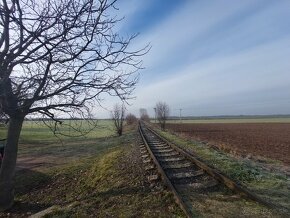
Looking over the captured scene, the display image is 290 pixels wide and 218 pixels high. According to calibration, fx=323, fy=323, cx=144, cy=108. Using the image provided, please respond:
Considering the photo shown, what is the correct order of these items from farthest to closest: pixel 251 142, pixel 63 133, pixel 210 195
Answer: pixel 63 133 → pixel 251 142 → pixel 210 195

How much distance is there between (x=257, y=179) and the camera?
343 inches

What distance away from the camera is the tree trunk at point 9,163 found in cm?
938

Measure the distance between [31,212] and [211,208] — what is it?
16.9ft

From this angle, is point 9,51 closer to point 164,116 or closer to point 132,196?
point 132,196

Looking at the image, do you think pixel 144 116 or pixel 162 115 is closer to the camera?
pixel 162 115

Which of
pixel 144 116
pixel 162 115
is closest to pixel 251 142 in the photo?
pixel 162 115

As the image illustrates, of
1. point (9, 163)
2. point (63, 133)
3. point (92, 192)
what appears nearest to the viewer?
point (92, 192)

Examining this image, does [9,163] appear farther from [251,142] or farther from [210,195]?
[251,142]

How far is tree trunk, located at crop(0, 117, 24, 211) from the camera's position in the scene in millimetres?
9375

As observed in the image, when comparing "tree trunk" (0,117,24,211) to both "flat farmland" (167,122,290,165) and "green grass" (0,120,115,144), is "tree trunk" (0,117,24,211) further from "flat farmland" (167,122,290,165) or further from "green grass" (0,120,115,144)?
"flat farmland" (167,122,290,165)

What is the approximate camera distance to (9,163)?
374 inches

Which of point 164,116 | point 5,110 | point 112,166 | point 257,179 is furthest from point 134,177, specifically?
point 164,116

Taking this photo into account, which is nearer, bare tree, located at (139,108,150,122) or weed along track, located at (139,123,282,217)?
weed along track, located at (139,123,282,217)

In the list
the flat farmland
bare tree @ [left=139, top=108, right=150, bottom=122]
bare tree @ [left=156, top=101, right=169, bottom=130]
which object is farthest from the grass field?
bare tree @ [left=139, top=108, right=150, bottom=122]
